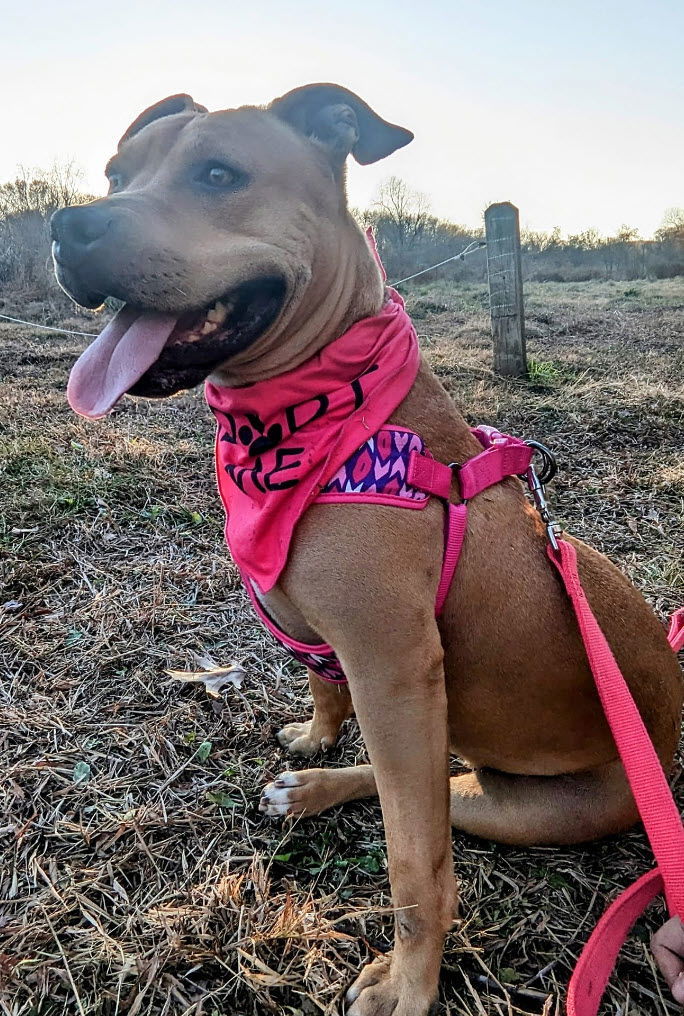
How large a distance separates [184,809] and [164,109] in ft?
8.71

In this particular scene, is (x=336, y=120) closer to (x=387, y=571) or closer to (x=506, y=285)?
(x=387, y=571)

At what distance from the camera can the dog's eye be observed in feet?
6.57

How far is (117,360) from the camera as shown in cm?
192

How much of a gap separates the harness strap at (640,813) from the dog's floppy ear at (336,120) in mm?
1521

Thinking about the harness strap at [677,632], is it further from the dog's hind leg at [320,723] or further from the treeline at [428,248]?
the treeline at [428,248]

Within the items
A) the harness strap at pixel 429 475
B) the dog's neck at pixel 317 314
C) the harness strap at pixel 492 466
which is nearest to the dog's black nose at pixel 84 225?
the dog's neck at pixel 317 314

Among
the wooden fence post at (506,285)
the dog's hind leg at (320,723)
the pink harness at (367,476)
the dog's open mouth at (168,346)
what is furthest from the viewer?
the wooden fence post at (506,285)

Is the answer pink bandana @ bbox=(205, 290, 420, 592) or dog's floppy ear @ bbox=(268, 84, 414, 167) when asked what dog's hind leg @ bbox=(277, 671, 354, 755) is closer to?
pink bandana @ bbox=(205, 290, 420, 592)

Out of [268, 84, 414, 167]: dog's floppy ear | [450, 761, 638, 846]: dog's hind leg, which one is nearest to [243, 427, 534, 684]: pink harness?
[450, 761, 638, 846]: dog's hind leg

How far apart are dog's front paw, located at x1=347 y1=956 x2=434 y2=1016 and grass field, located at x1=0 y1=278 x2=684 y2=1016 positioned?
62 mm

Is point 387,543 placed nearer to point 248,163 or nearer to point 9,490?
point 248,163

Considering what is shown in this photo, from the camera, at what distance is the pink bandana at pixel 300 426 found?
1885mm

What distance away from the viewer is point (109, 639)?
11.4 feet

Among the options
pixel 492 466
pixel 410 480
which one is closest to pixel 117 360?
pixel 410 480
